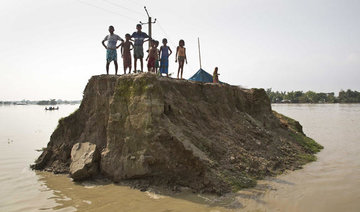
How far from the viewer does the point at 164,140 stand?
21.2 feet

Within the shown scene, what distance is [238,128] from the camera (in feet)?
29.2

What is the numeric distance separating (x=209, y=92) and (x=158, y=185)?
15.3 feet

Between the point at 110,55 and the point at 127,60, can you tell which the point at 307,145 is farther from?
the point at 110,55

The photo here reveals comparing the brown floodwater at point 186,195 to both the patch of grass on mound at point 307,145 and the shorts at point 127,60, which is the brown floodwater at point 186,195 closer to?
the patch of grass on mound at point 307,145

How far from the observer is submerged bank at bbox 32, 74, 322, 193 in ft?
20.6

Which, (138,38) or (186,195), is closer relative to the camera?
(186,195)

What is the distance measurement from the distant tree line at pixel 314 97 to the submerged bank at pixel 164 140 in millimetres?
89910

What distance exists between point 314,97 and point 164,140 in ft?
314

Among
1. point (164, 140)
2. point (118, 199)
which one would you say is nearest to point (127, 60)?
point (164, 140)

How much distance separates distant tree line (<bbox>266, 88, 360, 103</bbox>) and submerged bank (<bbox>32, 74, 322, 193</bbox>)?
89.9 m

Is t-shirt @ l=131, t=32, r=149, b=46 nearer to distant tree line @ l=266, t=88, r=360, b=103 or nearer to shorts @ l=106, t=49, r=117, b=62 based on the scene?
shorts @ l=106, t=49, r=117, b=62

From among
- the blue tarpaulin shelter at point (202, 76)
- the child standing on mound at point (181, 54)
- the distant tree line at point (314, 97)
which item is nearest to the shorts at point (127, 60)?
the child standing on mound at point (181, 54)

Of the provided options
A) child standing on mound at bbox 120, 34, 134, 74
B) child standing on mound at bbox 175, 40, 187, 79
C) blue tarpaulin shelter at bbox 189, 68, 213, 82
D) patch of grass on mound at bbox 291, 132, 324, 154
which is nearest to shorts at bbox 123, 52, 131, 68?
child standing on mound at bbox 120, 34, 134, 74

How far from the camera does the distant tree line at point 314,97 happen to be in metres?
83.0
